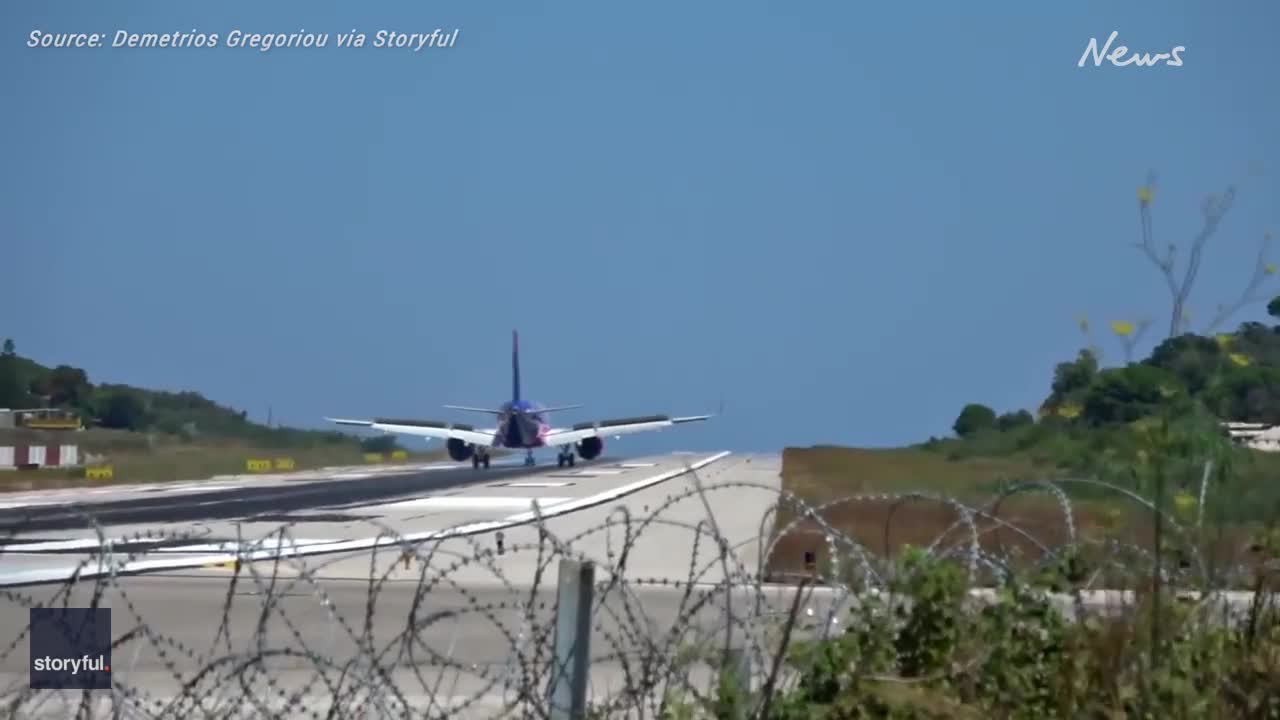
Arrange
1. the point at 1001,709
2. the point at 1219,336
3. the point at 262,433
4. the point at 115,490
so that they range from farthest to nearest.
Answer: the point at 262,433, the point at 115,490, the point at 1001,709, the point at 1219,336

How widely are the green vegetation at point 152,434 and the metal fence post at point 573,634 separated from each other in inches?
1846

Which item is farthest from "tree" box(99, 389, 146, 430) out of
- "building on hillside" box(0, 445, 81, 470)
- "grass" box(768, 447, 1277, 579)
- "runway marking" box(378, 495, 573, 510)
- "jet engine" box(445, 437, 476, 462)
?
"grass" box(768, 447, 1277, 579)

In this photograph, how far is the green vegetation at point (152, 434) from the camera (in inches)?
2398

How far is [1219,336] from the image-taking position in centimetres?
559

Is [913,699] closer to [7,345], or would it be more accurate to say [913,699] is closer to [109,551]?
[109,551]

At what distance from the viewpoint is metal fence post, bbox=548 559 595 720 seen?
5.83 m

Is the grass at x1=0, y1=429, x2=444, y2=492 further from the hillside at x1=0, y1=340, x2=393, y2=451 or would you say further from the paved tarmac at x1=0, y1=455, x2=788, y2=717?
the paved tarmac at x1=0, y1=455, x2=788, y2=717

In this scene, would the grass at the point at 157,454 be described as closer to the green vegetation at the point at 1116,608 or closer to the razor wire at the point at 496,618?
the razor wire at the point at 496,618

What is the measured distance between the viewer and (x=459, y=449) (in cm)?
6675

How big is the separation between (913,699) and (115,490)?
137 ft

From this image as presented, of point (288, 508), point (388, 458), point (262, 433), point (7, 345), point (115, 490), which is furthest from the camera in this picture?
point (388, 458)

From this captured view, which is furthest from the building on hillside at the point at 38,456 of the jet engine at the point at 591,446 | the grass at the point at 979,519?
the grass at the point at 979,519

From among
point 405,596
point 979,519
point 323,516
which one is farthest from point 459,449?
point 979,519

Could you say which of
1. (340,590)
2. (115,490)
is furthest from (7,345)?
(340,590)
